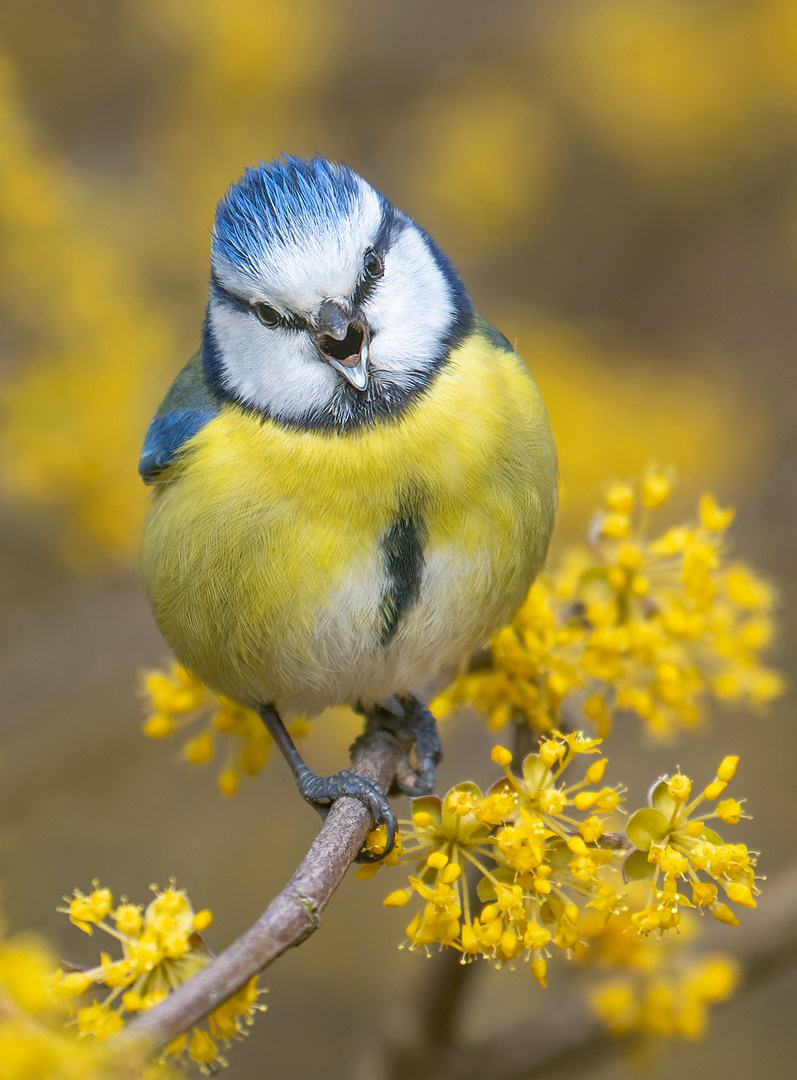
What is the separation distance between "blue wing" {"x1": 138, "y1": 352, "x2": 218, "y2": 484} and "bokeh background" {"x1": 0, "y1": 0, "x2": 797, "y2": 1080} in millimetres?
724

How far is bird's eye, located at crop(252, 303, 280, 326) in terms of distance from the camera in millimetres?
1852

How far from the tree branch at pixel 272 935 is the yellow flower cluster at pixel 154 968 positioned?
0.38ft

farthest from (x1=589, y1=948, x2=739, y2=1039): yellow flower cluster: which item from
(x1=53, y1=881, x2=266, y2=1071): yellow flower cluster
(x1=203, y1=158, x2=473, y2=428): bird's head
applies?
(x1=203, y1=158, x2=473, y2=428): bird's head

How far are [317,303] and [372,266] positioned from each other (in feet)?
0.44

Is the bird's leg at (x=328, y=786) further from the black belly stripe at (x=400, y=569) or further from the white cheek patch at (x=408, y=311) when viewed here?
the white cheek patch at (x=408, y=311)

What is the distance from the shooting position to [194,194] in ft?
11.7

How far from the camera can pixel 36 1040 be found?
3.09ft

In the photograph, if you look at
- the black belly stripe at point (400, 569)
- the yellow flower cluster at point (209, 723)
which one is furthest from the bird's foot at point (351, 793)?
the black belly stripe at point (400, 569)

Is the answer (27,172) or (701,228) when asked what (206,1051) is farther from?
(701,228)

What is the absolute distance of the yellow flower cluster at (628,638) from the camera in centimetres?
189

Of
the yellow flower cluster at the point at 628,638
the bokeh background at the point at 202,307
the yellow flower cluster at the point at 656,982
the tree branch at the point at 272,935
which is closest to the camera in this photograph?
the tree branch at the point at 272,935

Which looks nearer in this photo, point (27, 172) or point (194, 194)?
point (27, 172)

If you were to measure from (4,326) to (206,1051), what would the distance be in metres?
2.05

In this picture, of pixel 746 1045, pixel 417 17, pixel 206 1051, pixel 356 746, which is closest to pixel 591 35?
pixel 417 17
